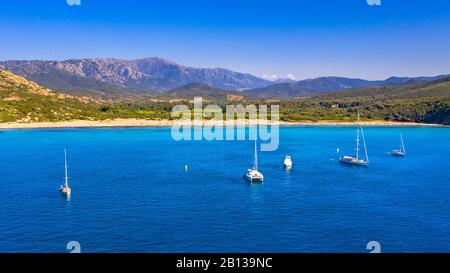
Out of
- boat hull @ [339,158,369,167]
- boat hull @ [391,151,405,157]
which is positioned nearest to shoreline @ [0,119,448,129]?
boat hull @ [391,151,405,157]

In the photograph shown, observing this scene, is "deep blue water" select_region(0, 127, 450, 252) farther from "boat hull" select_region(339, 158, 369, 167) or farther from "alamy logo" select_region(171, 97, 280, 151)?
"alamy logo" select_region(171, 97, 280, 151)

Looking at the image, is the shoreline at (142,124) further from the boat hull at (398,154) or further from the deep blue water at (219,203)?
the boat hull at (398,154)

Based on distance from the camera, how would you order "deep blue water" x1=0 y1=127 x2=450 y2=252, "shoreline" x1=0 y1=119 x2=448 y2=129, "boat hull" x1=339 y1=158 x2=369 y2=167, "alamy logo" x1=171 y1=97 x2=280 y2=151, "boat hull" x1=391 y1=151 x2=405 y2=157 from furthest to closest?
"shoreline" x1=0 y1=119 x2=448 y2=129, "alamy logo" x1=171 y1=97 x2=280 y2=151, "boat hull" x1=391 y1=151 x2=405 y2=157, "boat hull" x1=339 y1=158 x2=369 y2=167, "deep blue water" x1=0 y1=127 x2=450 y2=252

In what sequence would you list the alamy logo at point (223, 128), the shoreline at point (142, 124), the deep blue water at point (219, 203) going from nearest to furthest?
the deep blue water at point (219, 203)
the alamy logo at point (223, 128)
the shoreline at point (142, 124)

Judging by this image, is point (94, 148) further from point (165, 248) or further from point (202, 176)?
point (165, 248)

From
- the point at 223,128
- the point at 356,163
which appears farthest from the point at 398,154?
the point at 223,128

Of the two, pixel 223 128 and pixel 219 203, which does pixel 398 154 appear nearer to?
pixel 219 203

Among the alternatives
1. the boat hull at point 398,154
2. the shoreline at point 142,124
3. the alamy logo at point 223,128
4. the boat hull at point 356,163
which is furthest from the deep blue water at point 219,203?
the shoreline at point 142,124

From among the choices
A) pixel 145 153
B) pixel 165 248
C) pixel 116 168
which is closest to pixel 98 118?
pixel 145 153

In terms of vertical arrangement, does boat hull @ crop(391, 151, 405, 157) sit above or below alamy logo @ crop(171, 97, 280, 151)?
below
